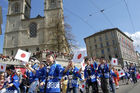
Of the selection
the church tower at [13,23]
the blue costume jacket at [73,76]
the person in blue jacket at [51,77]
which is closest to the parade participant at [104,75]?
the blue costume jacket at [73,76]

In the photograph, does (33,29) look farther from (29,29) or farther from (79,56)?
(79,56)

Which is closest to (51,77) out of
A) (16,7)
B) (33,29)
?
(33,29)

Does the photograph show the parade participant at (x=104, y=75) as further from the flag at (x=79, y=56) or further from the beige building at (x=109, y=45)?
the beige building at (x=109, y=45)

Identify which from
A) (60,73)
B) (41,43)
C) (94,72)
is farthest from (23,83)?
(41,43)

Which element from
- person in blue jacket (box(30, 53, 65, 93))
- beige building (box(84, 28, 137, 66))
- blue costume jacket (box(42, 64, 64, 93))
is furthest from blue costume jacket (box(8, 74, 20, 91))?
beige building (box(84, 28, 137, 66))

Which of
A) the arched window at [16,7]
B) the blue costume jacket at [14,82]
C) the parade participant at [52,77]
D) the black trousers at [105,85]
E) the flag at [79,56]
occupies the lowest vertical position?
the black trousers at [105,85]

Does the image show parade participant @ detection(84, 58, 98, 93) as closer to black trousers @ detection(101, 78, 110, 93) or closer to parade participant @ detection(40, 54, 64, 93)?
black trousers @ detection(101, 78, 110, 93)

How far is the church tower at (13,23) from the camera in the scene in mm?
44500

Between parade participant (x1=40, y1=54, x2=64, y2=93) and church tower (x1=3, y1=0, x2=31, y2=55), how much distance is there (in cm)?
4497

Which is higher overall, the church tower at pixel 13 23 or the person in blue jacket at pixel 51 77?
the church tower at pixel 13 23

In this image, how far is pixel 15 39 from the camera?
45.1 m

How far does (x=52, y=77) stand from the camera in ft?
11.2

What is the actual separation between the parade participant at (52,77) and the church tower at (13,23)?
148 feet

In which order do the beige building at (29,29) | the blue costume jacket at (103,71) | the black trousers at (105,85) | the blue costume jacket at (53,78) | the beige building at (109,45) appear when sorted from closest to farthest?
1. the blue costume jacket at (53,78)
2. the black trousers at (105,85)
3. the blue costume jacket at (103,71)
4. the beige building at (29,29)
5. the beige building at (109,45)
